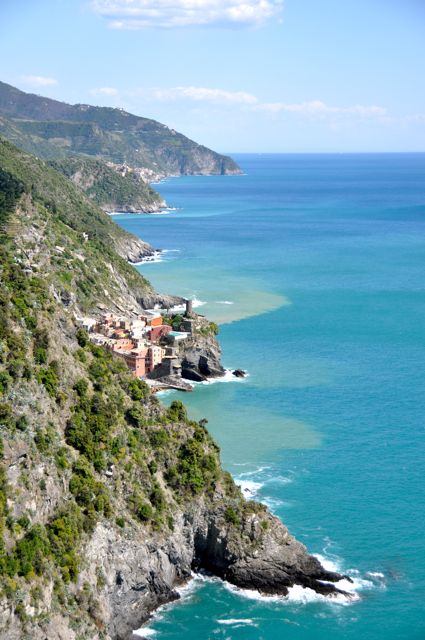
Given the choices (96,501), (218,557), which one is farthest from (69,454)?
(218,557)

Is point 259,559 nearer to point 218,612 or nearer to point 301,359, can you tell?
point 218,612

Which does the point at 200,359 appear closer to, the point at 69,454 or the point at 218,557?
the point at 218,557

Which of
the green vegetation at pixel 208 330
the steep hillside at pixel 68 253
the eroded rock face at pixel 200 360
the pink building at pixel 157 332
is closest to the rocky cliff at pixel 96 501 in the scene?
the eroded rock face at pixel 200 360

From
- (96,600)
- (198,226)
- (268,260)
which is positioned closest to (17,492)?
(96,600)

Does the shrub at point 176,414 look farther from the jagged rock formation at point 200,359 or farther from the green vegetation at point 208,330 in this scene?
the green vegetation at point 208,330

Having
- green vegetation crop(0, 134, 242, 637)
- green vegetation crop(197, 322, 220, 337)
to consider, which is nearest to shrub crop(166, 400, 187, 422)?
green vegetation crop(0, 134, 242, 637)
